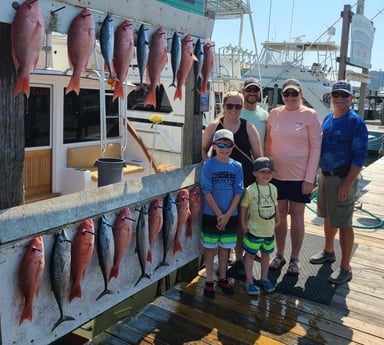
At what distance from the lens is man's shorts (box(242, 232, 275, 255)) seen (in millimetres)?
3340

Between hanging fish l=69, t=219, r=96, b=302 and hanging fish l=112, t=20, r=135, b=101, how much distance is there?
2.40 ft

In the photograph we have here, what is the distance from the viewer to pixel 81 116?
5.87m

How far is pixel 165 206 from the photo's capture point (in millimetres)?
3033

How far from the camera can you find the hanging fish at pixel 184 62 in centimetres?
289

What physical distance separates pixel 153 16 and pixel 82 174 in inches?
121

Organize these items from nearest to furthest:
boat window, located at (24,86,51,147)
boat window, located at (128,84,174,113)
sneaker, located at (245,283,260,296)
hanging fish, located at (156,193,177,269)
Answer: hanging fish, located at (156,193,177,269)
sneaker, located at (245,283,260,296)
boat window, located at (24,86,51,147)
boat window, located at (128,84,174,113)

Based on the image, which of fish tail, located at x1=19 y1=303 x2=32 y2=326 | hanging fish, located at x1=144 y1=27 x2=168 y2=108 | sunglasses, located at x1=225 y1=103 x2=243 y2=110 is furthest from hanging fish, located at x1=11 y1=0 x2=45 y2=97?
sunglasses, located at x1=225 y1=103 x2=243 y2=110

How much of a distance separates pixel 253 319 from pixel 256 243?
562 millimetres

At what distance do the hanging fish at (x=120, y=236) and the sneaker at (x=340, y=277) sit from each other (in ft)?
6.62

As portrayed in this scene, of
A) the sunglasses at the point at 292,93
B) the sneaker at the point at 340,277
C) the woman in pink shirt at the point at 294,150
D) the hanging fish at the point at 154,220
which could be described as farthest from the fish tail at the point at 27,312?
the sneaker at the point at 340,277

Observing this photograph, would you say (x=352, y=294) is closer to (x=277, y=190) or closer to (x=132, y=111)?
(x=277, y=190)

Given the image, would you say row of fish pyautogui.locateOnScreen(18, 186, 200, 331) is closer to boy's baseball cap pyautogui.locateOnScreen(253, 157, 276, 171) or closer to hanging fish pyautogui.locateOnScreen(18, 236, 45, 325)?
hanging fish pyautogui.locateOnScreen(18, 236, 45, 325)

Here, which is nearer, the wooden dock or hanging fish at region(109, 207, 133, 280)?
hanging fish at region(109, 207, 133, 280)

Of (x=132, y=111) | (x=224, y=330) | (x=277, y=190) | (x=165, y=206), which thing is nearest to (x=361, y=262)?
(x=277, y=190)
